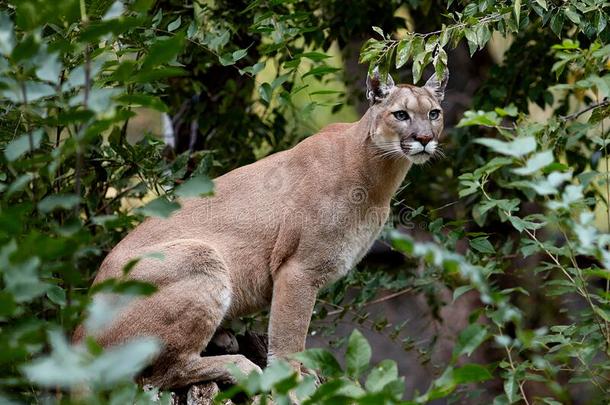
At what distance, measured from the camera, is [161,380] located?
5465mm

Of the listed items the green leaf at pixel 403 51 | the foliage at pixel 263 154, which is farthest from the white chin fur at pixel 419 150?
the green leaf at pixel 403 51

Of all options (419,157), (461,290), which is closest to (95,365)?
(461,290)

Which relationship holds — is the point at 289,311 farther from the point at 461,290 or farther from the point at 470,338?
the point at 470,338

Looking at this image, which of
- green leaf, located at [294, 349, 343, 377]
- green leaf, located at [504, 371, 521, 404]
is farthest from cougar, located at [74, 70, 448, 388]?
green leaf, located at [294, 349, 343, 377]

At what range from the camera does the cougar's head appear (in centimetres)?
582

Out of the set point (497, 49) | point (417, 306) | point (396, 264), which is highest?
point (497, 49)

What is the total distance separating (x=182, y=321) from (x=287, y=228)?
3.19 ft

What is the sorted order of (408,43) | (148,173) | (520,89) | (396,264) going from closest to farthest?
(408,43), (148,173), (520,89), (396,264)

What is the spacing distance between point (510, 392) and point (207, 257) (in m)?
2.36

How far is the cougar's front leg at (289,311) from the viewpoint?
5797 millimetres

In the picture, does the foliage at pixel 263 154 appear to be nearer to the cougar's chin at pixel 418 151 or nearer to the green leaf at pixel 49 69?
the green leaf at pixel 49 69

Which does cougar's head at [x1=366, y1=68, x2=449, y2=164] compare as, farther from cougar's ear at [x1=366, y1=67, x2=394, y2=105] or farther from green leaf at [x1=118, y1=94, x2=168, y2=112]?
green leaf at [x1=118, y1=94, x2=168, y2=112]

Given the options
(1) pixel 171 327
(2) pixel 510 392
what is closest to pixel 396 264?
(1) pixel 171 327

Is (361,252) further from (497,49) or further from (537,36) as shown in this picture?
(497,49)
